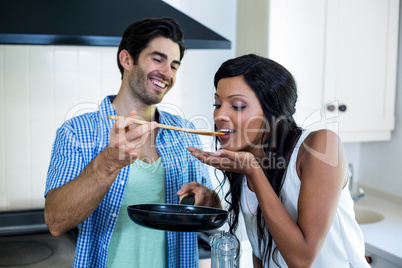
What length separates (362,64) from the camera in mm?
2139

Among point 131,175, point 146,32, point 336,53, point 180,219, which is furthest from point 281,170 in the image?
point 336,53

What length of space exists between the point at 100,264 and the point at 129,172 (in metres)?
0.28

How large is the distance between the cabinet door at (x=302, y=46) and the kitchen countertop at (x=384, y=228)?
557mm

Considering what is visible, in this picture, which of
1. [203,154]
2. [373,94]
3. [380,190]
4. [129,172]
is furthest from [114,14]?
[380,190]

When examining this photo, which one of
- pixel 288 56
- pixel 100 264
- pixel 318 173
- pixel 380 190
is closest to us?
pixel 318 173

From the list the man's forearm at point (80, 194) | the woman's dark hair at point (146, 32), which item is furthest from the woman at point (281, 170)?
the woman's dark hair at point (146, 32)

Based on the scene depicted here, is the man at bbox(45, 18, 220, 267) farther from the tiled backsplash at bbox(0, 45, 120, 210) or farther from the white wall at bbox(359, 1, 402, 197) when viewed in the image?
the white wall at bbox(359, 1, 402, 197)

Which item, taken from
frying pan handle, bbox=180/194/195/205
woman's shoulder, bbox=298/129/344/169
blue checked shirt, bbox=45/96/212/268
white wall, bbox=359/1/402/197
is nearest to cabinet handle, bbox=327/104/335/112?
white wall, bbox=359/1/402/197

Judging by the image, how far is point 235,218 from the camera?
1.19 metres

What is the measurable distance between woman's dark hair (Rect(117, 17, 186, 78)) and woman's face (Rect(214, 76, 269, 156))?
1.29 ft

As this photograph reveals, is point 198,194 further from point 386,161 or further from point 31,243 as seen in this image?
point 386,161

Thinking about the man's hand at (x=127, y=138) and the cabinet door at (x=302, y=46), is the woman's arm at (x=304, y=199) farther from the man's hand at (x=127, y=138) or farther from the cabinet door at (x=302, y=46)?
the cabinet door at (x=302, y=46)

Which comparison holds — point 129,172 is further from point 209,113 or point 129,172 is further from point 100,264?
point 209,113

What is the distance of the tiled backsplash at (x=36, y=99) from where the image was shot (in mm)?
1972
